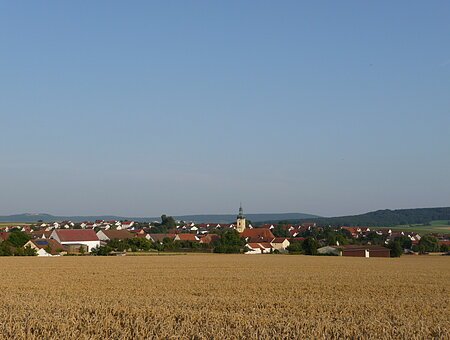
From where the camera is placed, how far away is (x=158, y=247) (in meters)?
92.5

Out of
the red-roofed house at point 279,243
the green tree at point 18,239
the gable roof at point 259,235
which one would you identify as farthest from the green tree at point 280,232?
the green tree at point 18,239

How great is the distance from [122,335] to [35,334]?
5.33ft

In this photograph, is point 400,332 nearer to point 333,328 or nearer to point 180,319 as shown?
point 333,328

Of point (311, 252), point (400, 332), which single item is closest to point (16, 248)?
point (311, 252)

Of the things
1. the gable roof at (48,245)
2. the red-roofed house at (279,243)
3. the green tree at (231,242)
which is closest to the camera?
the gable roof at (48,245)

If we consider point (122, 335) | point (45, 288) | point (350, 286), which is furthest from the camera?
point (350, 286)

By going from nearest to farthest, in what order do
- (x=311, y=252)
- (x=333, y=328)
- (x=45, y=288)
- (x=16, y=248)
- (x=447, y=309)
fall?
(x=333, y=328)
(x=447, y=309)
(x=45, y=288)
(x=16, y=248)
(x=311, y=252)

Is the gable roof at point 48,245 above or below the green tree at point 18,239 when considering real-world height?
below

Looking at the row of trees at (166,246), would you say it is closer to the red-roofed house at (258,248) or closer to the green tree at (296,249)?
the red-roofed house at (258,248)

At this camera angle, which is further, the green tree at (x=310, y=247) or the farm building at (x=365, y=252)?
the green tree at (x=310, y=247)

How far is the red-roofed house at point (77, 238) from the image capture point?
331 feet

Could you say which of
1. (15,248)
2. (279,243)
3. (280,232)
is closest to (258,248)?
(279,243)

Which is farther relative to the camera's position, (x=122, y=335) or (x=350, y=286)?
(x=350, y=286)

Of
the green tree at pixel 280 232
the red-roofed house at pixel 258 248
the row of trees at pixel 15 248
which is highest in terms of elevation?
the row of trees at pixel 15 248
